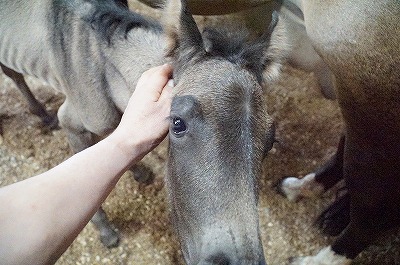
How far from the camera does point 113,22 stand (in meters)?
1.82

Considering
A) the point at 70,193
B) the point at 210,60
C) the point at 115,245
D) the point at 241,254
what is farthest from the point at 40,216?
the point at 115,245

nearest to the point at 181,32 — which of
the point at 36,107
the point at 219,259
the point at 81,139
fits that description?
the point at 219,259

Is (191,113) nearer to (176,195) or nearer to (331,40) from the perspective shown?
Result: (176,195)

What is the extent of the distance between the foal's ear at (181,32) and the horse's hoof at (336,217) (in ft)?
3.95

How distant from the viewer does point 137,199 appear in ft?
8.09

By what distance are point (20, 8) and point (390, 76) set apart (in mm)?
1579

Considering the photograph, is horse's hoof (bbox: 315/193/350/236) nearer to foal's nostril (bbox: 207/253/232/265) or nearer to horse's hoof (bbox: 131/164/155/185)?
horse's hoof (bbox: 131/164/155/185)

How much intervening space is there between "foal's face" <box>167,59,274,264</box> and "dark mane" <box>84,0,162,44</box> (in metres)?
0.52

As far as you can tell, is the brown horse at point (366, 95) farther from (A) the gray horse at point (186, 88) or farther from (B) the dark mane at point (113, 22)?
(B) the dark mane at point (113, 22)

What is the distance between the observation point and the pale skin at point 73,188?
3.88 feet

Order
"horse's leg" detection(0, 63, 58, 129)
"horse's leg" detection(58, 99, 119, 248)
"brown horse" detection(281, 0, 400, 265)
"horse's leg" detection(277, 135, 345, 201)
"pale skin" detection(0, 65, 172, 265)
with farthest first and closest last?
1. "horse's leg" detection(0, 63, 58, 129)
2. "horse's leg" detection(277, 135, 345, 201)
3. "horse's leg" detection(58, 99, 119, 248)
4. "brown horse" detection(281, 0, 400, 265)
5. "pale skin" detection(0, 65, 172, 265)

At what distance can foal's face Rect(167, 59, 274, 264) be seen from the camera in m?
1.23

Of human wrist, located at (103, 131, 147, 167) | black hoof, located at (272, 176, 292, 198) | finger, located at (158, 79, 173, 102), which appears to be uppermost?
finger, located at (158, 79, 173, 102)

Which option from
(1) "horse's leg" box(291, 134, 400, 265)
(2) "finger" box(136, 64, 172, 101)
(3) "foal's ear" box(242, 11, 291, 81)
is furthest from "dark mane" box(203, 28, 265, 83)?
(1) "horse's leg" box(291, 134, 400, 265)
